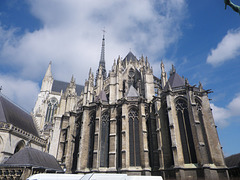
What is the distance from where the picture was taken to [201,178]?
14547 mm

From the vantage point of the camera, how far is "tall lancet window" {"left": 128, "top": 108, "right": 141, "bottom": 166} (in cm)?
1820

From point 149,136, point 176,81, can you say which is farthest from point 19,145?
point 176,81

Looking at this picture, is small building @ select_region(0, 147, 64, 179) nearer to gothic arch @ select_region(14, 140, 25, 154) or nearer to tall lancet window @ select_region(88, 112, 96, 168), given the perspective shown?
gothic arch @ select_region(14, 140, 25, 154)

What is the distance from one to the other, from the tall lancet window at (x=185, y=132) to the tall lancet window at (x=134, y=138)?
16.0 ft

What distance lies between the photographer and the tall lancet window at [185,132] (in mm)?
16152

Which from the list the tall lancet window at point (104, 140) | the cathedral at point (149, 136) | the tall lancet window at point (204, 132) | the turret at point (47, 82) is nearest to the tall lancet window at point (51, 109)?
the turret at point (47, 82)

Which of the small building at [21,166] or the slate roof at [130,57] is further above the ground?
the slate roof at [130,57]

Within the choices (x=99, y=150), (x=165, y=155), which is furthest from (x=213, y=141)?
(x=99, y=150)

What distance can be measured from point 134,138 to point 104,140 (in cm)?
384

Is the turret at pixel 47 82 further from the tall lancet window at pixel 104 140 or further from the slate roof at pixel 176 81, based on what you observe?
the slate roof at pixel 176 81

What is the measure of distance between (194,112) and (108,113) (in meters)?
10.6

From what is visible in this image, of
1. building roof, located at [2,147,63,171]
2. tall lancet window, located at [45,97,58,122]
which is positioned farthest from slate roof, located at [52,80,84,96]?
building roof, located at [2,147,63,171]

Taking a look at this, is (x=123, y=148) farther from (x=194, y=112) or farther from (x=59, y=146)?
(x=59, y=146)

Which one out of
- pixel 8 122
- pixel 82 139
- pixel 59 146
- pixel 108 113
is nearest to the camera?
pixel 8 122
